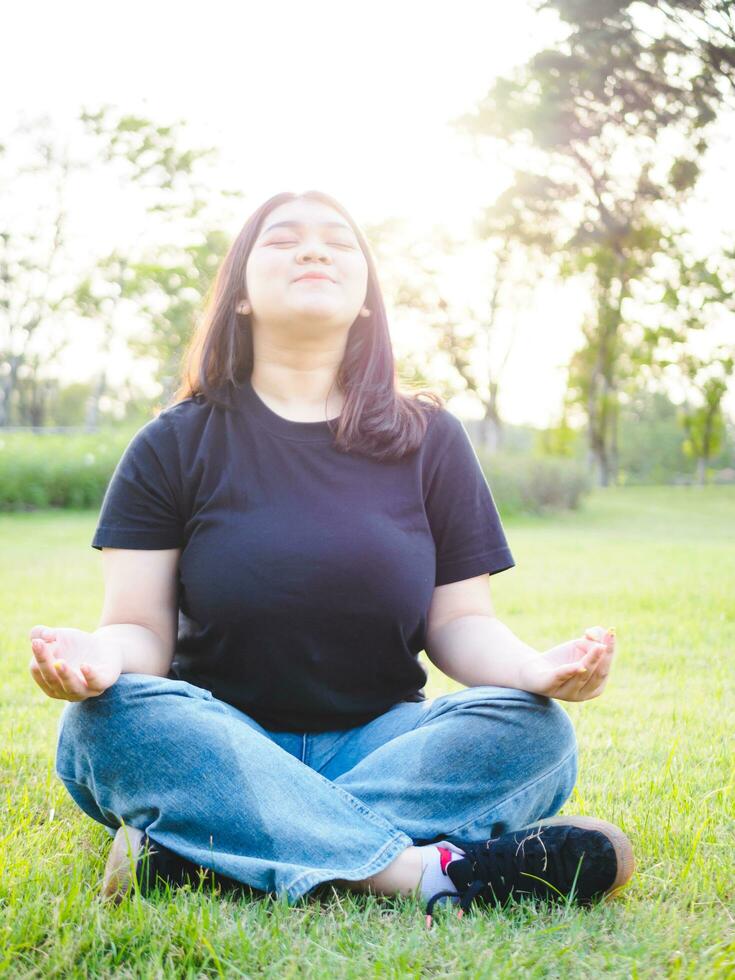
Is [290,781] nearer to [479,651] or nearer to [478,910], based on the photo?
[478,910]

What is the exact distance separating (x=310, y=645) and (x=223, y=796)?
0.40 m

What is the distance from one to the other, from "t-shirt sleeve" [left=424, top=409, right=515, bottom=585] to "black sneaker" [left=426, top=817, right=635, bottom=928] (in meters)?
0.67

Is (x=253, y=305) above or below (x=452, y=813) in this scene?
above

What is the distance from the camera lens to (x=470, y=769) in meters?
1.95

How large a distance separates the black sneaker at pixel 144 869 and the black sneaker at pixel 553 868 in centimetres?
42

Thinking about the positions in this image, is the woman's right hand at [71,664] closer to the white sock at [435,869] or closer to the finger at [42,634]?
the finger at [42,634]

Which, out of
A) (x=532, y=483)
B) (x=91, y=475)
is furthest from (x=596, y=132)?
(x=91, y=475)

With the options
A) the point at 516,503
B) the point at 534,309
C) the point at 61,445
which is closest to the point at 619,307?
the point at 534,309

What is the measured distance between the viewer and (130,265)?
79.0ft

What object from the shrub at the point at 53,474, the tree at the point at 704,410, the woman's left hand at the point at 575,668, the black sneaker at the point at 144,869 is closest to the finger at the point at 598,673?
the woman's left hand at the point at 575,668

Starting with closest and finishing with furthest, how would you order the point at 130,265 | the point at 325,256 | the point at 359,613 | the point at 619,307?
the point at 359,613 < the point at 325,256 < the point at 130,265 < the point at 619,307

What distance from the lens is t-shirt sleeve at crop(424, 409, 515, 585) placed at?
7.65 feet

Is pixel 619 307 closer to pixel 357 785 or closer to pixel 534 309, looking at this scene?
pixel 534 309

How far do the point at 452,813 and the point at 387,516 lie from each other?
2.20ft
